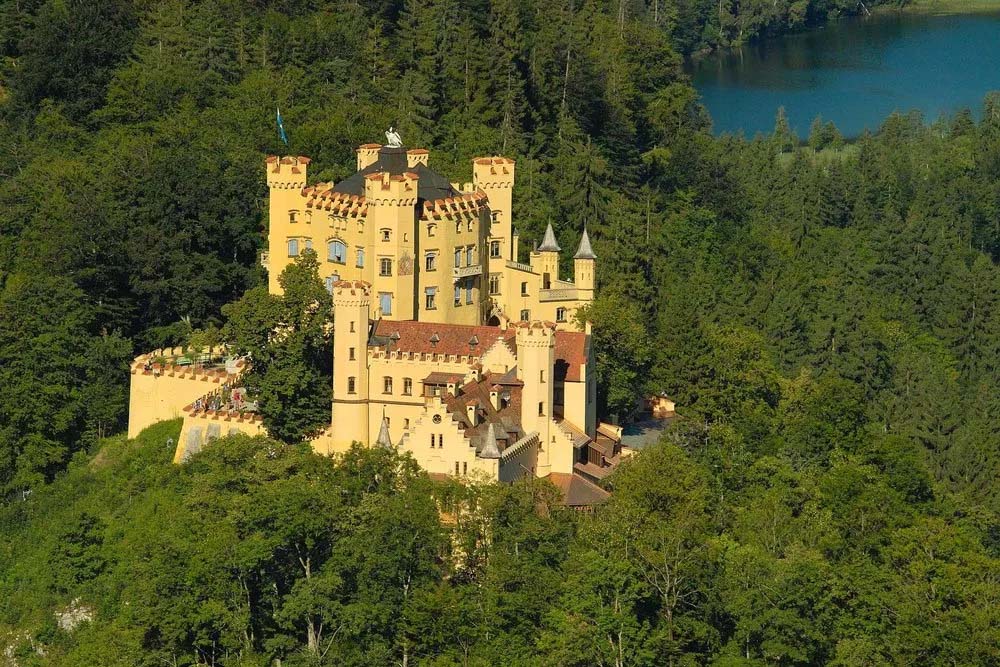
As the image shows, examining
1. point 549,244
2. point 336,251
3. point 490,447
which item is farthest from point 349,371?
point 549,244

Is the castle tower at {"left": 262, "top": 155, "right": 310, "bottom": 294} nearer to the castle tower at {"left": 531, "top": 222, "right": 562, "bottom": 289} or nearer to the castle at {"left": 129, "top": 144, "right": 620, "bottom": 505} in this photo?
the castle at {"left": 129, "top": 144, "right": 620, "bottom": 505}

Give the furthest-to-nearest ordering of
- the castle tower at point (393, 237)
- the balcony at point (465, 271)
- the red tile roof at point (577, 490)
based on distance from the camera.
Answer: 1. the balcony at point (465, 271)
2. the castle tower at point (393, 237)
3. the red tile roof at point (577, 490)

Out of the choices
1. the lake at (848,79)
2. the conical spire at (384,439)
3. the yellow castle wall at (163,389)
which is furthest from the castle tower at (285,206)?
the lake at (848,79)

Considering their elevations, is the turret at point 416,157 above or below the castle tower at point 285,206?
above

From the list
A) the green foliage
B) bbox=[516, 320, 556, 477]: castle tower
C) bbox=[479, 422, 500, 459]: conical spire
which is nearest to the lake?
→ the green foliage

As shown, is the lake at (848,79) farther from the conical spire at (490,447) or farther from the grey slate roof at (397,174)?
the conical spire at (490,447)

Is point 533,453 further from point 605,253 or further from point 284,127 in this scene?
point 284,127
